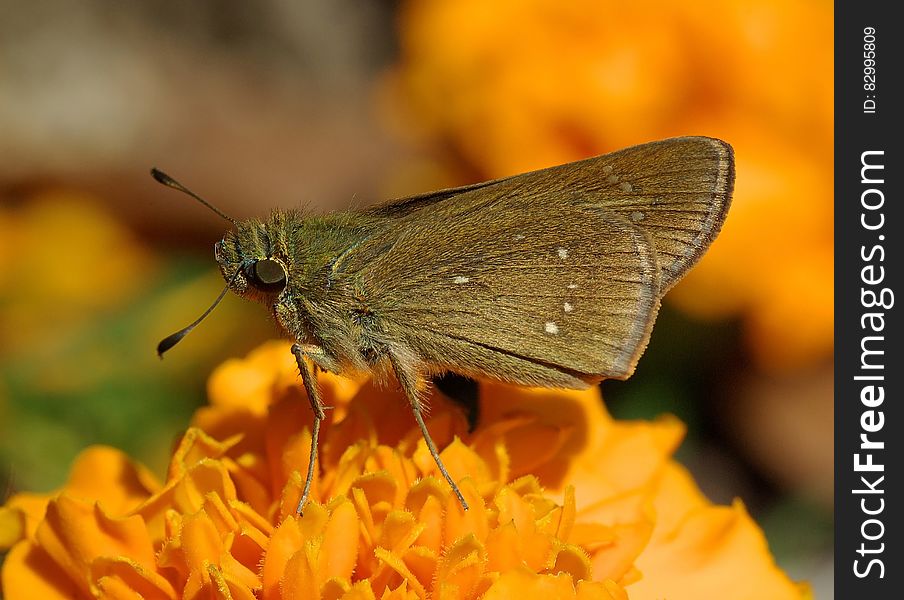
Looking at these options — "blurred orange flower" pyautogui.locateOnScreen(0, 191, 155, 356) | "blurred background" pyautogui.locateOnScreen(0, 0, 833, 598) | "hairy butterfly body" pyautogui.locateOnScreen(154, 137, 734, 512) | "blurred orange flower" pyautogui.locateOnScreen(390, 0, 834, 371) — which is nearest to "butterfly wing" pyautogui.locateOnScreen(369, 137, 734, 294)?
"hairy butterfly body" pyautogui.locateOnScreen(154, 137, 734, 512)

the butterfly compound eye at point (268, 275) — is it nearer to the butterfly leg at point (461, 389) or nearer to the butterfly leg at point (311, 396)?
the butterfly leg at point (311, 396)

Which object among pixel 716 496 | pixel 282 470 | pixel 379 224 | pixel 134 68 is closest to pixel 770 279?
pixel 716 496

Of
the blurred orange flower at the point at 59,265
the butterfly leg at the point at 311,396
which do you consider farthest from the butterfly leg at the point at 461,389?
the blurred orange flower at the point at 59,265

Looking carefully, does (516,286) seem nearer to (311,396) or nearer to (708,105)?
(311,396)

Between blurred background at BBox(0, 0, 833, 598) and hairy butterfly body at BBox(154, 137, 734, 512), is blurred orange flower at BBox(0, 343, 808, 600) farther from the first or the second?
blurred background at BBox(0, 0, 833, 598)

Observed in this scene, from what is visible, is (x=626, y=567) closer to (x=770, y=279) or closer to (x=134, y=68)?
(x=770, y=279)

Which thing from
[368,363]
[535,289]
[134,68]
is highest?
[134,68]
